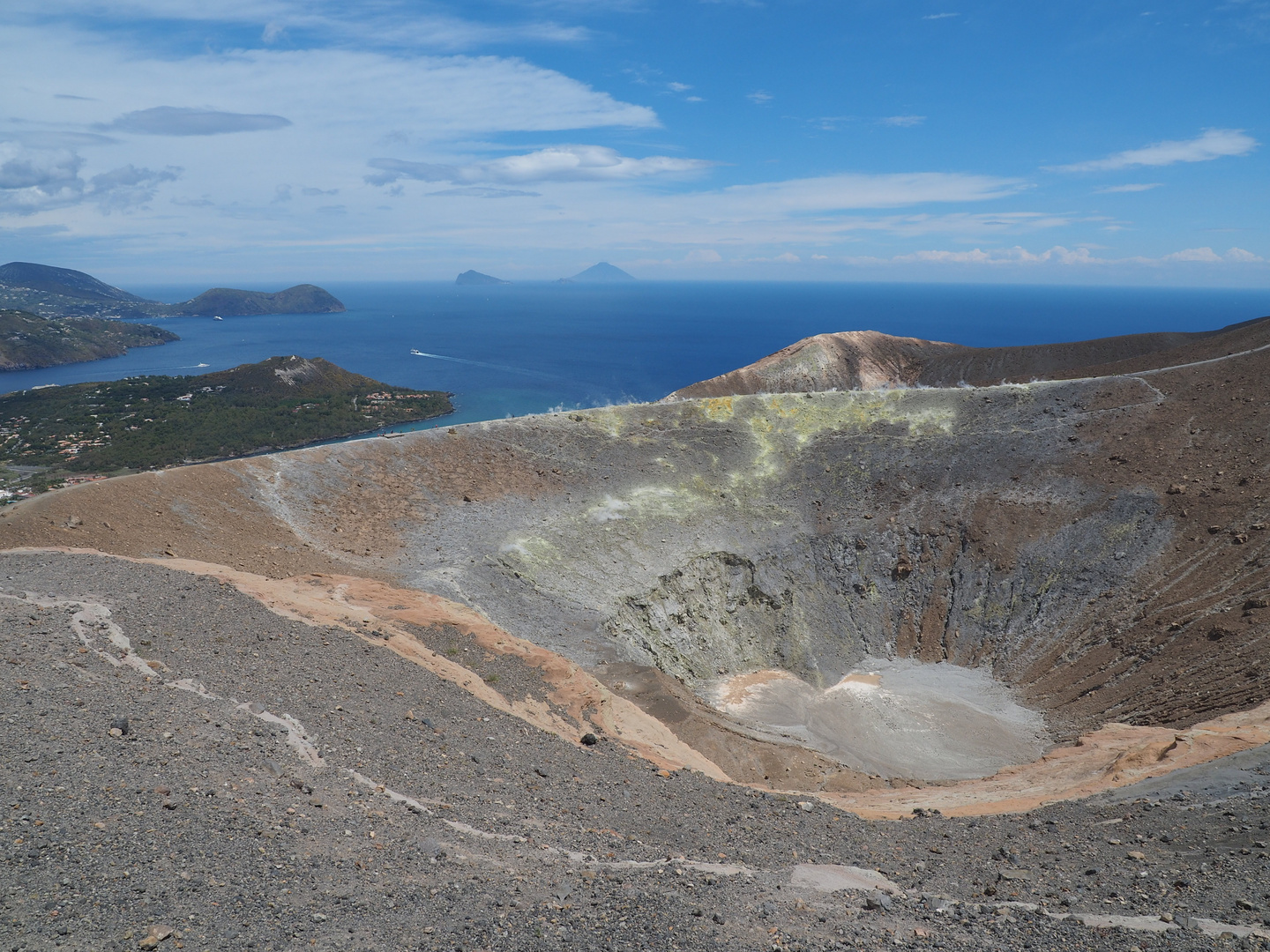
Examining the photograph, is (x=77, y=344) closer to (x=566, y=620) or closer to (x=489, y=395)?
(x=489, y=395)

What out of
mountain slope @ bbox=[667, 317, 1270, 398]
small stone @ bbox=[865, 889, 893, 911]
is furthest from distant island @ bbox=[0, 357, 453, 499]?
small stone @ bbox=[865, 889, 893, 911]

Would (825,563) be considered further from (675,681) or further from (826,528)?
(675,681)

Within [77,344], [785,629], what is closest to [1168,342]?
[785,629]

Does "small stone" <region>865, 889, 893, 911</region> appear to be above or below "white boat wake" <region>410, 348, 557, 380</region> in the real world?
below

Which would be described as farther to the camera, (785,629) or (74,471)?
(74,471)

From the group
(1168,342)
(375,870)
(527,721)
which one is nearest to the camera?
(375,870)

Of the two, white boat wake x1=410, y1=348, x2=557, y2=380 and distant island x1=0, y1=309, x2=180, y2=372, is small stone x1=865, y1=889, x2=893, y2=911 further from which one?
distant island x1=0, y1=309, x2=180, y2=372
